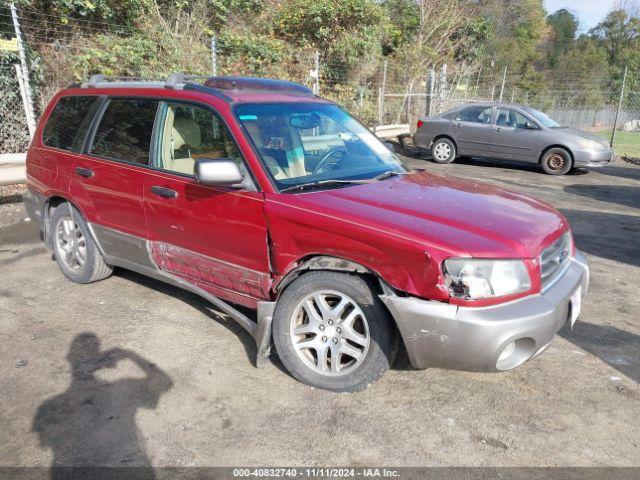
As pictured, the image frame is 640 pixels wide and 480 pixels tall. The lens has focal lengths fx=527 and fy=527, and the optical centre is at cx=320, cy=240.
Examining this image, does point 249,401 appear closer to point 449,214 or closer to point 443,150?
point 449,214

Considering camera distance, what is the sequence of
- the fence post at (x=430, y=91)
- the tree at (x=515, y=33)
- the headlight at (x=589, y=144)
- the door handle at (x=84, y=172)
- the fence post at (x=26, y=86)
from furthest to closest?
the tree at (x=515, y=33)
the fence post at (x=430, y=91)
the headlight at (x=589, y=144)
the fence post at (x=26, y=86)
the door handle at (x=84, y=172)

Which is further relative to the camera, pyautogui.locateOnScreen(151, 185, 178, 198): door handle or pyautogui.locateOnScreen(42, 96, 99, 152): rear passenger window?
pyautogui.locateOnScreen(42, 96, 99, 152): rear passenger window

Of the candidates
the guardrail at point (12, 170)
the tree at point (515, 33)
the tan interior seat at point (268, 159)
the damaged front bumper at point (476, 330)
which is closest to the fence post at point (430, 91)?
the guardrail at point (12, 170)

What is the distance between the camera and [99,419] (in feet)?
9.55

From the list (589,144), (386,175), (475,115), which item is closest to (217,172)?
(386,175)

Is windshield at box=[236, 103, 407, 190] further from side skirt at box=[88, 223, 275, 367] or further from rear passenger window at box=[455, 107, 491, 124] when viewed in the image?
rear passenger window at box=[455, 107, 491, 124]

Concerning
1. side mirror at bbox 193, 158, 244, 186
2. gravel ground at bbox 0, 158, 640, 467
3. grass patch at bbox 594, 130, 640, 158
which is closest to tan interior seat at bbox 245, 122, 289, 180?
side mirror at bbox 193, 158, 244, 186

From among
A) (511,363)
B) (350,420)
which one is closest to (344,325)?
(350,420)

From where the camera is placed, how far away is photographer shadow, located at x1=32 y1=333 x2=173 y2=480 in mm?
2562

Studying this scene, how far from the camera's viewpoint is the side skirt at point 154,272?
10.8 feet

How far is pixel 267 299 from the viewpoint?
342 cm

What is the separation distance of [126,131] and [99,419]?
2.21m

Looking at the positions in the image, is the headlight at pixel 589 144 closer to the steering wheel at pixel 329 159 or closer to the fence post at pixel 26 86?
the steering wheel at pixel 329 159

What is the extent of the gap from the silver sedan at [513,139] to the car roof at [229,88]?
346 inches
